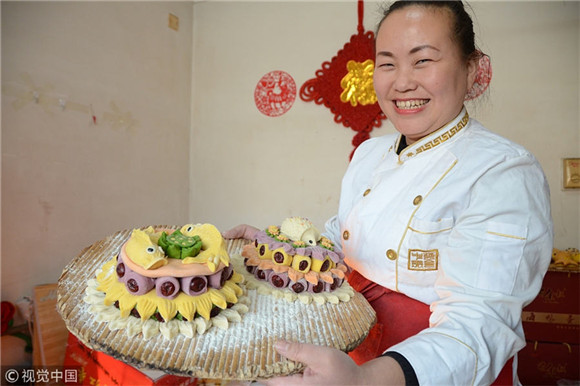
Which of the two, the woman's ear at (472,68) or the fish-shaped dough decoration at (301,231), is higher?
the woman's ear at (472,68)

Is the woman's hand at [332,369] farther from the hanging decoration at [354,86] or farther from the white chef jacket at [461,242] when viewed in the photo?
the hanging decoration at [354,86]

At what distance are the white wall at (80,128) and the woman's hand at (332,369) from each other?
2.05 m

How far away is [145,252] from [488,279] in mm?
844

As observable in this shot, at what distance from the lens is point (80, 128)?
2361 mm

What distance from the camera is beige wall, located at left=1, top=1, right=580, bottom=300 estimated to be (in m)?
2.09

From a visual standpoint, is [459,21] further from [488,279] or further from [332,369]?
[332,369]

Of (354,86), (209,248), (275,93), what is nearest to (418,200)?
(209,248)

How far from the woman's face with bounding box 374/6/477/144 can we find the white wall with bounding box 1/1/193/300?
6.83 ft

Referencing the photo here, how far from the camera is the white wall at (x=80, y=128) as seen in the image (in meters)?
2.01

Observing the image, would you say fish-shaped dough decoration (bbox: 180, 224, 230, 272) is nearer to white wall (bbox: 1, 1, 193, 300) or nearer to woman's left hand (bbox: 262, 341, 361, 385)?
woman's left hand (bbox: 262, 341, 361, 385)

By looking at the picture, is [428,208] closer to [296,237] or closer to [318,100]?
[296,237]

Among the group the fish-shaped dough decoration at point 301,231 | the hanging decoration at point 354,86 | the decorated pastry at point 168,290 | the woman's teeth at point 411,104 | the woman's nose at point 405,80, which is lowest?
the decorated pastry at point 168,290

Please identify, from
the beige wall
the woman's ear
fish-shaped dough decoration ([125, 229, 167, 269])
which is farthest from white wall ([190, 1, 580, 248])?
fish-shaped dough decoration ([125, 229, 167, 269])

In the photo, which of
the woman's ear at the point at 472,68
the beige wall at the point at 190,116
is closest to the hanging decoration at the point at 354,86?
the beige wall at the point at 190,116
